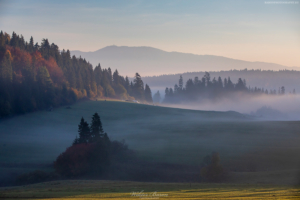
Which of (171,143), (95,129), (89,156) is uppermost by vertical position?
(95,129)

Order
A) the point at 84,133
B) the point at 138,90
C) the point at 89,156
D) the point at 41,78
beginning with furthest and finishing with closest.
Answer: the point at 138,90 → the point at 41,78 → the point at 84,133 → the point at 89,156

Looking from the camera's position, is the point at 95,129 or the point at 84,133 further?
Result: the point at 95,129

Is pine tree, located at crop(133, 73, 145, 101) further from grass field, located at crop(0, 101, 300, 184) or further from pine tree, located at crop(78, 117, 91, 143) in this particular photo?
pine tree, located at crop(78, 117, 91, 143)

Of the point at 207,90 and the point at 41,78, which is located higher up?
the point at 41,78

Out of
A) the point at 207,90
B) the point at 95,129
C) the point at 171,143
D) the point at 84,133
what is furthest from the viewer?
the point at 207,90

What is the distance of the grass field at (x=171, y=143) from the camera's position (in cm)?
3656

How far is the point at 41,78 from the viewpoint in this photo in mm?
84750

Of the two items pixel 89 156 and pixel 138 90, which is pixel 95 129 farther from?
pixel 138 90

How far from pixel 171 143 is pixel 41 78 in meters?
53.3

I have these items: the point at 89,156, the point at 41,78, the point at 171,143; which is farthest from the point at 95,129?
the point at 41,78

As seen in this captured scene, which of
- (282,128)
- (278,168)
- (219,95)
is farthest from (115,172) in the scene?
(219,95)

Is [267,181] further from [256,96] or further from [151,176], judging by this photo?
[256,96]

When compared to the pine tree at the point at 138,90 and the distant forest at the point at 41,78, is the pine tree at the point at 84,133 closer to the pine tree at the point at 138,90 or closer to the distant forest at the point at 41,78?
the distant forest at the point at 41,78

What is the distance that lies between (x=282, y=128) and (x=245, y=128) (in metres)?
7.95
